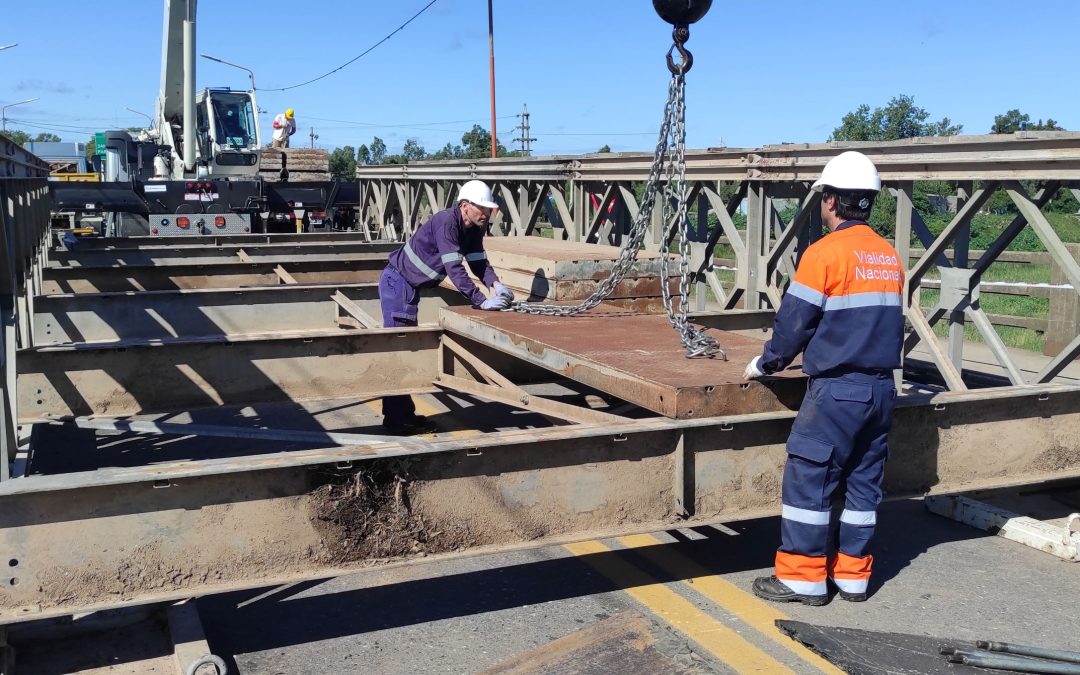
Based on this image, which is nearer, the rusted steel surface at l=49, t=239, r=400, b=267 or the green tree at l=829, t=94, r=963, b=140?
the rusted steel surface at l=49, t=239, r=400, b=267

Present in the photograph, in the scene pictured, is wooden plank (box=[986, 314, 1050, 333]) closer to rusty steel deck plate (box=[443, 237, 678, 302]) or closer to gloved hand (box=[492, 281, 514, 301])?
rusty steel deck plate (box=[443, 237, 678, 302])

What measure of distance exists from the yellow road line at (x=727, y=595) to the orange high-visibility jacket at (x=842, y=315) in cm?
113

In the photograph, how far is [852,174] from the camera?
434 cm

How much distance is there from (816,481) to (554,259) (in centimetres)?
309

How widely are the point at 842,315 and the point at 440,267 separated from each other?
412cm

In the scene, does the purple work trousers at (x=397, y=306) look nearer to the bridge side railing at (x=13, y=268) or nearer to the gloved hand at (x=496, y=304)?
the gloved hand at (x=496, y=304)

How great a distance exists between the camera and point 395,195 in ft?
62.9

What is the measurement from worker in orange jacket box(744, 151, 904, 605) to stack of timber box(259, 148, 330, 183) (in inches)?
774

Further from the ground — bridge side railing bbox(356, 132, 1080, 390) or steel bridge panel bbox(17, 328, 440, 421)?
bridge side railing bbox(356, 132, 1080, 390)

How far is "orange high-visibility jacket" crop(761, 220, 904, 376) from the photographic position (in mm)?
4180

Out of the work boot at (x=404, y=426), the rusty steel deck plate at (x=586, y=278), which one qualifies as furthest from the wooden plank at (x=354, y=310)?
the rusty steel deck plate at (x=586, y=278)

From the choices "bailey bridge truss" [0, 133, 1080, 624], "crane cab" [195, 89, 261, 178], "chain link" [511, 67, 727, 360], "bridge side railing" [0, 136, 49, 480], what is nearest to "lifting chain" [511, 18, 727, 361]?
"chain link" [511, 67, 727, 360]

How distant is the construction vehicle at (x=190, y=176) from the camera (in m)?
16.8

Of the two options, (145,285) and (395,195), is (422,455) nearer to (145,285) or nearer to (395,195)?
(145,285)
